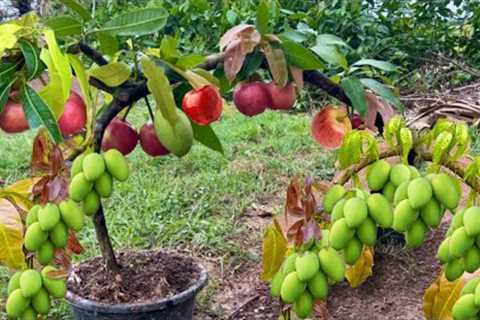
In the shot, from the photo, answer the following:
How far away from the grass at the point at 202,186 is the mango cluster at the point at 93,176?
1179 millimetres

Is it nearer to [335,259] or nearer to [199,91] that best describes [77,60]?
[199,91]

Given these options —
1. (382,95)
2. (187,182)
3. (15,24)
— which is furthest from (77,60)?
(187,182)

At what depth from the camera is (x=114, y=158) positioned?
30.1 inches

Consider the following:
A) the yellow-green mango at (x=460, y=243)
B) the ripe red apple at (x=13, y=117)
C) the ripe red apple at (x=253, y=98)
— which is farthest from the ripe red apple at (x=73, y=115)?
the yellow-green mango at (x=460, y=243)

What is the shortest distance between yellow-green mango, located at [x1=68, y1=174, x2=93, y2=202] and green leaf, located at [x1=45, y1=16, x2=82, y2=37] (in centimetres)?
26

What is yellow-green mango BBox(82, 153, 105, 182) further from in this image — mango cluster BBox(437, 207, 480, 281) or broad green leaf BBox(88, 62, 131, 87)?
mango cluster BBox(437, 207, 480, 281)

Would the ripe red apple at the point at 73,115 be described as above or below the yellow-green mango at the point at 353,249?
above

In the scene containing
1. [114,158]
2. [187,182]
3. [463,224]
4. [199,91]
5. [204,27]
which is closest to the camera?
[463,224]

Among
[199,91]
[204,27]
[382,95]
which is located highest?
[199,91]

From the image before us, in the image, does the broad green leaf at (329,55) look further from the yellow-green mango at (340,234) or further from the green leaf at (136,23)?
the yellow-green mango at (340,234)

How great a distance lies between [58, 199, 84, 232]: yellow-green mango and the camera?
0.73m

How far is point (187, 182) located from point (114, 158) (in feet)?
6.30

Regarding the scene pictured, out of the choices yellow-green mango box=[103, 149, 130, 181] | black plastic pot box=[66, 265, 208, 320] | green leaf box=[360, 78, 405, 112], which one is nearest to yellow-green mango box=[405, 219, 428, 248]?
yellow-green mango box=[103, 149, 130, 181]

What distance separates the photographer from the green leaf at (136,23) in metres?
0.98
